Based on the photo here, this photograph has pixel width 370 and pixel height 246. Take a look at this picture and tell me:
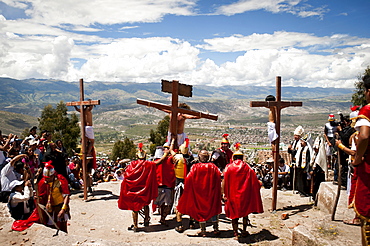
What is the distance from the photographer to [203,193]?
7508 mm

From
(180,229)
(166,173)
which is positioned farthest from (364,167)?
(166,173)

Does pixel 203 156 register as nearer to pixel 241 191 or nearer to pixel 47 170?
pixel 241 191

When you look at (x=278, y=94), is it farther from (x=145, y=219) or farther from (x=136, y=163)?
(x=145, y=219)

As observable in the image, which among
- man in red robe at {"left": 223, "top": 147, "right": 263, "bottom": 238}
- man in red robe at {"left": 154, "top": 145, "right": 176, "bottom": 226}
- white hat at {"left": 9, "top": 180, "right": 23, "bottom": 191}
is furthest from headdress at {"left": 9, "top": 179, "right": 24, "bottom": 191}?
man in red robe at {"left": 223, "top": 147, "right": 263, "bottom": 238}

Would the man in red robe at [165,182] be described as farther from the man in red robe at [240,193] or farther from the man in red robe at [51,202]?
the man in red robe at [51,202]

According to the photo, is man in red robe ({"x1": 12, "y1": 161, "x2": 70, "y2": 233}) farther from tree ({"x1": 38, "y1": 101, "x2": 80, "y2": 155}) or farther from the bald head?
tree ({"x1": 38, "y1": 101, "x2": 80, "y2": 155})

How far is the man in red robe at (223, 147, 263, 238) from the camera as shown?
704 cm

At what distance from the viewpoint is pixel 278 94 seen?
9.40m

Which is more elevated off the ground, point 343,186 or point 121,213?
point 343,186

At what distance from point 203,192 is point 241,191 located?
967 millimetres

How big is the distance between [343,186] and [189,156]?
4836mm

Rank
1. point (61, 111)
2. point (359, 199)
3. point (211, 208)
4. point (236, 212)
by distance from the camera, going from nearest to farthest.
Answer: point (359, 199), point (236, 212), point (211, 208), point (61, 111)

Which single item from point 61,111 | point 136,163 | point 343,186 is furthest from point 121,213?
point 61,111

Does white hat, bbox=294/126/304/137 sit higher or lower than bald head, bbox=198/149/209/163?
higher
